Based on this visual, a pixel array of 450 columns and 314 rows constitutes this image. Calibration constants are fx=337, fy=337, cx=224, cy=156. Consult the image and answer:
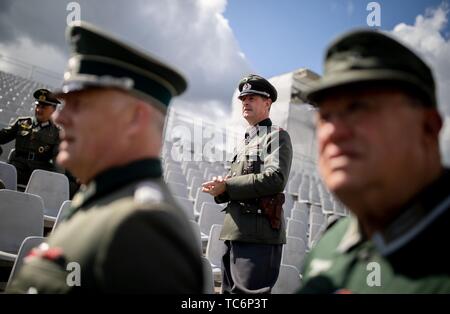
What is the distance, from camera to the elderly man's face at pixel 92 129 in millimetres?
1041

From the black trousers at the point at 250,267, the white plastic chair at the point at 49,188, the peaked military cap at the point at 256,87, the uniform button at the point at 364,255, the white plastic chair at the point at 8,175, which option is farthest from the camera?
the white plastic chair at the point at 49,188

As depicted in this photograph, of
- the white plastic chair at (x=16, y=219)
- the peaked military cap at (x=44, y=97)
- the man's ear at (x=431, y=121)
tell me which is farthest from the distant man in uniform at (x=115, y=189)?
the peaked military cap at (x=44, y=97)

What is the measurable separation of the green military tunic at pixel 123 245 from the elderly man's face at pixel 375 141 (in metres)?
0.46

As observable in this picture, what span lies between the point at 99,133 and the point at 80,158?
0.34ft

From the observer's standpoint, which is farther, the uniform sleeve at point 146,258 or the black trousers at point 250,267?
the black trousers at point 250,267

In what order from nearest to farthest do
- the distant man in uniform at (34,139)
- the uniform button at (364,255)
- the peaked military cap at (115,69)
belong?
the uniform button at (364,255)
the peaked military cap at (115,69)
the distant man in uniform at (34,139)

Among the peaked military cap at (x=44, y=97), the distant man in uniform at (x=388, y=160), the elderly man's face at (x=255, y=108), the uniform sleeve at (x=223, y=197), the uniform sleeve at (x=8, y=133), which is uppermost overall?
the peaked military cap at (x=44, y=97)

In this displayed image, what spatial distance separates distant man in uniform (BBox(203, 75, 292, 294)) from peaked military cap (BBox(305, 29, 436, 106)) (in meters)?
1.53

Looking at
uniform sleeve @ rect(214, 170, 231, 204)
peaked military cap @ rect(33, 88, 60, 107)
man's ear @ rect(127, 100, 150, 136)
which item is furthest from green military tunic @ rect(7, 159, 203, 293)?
peaked military cap @ rect(33, 88, 60, 107)

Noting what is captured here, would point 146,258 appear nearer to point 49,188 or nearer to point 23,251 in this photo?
point 23,251

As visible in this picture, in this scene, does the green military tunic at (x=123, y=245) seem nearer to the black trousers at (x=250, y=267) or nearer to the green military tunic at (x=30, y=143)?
the black trousers at (x=250, y=267)

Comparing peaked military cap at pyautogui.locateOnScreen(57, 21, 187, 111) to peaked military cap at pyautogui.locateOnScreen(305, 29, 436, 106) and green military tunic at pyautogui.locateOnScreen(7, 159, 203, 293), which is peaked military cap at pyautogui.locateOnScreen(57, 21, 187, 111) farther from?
peaked military cap at pyautogui.locateOnScreen(305, 29, 436, 106)

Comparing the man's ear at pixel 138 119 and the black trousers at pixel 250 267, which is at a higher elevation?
the man's ear at pixel 138 119
